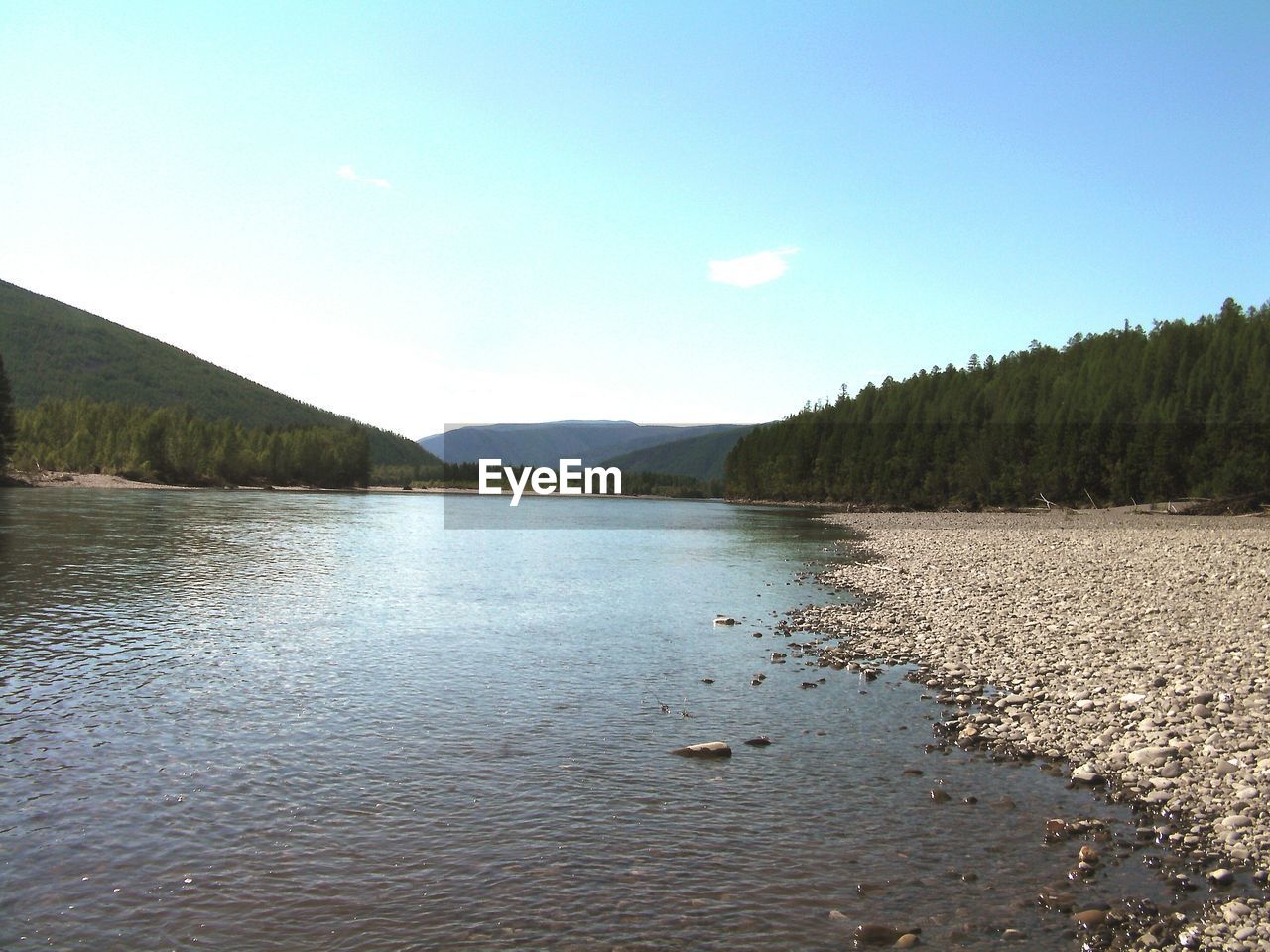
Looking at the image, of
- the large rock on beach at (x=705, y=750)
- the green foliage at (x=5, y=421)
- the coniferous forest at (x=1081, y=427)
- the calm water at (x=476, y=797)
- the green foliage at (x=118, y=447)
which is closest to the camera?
the calm water at (x=476, y=797)

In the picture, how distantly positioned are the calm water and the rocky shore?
104 centimetres

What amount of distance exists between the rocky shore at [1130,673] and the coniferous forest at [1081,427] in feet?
209

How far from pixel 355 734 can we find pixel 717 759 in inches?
283

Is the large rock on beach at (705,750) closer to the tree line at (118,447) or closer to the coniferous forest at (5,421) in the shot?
the coniferous forest at (5,421)

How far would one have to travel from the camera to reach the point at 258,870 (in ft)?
35.8

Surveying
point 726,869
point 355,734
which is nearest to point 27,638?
point 355,734

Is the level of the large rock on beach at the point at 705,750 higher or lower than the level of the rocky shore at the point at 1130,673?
lower

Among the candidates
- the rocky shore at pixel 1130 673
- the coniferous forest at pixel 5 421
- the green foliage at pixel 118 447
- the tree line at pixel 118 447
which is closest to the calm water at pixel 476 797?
the rocky shore at pixel 1130 673

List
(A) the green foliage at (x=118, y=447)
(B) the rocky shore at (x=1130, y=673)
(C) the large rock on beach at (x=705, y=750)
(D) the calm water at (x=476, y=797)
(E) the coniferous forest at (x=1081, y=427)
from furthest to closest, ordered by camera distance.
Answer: (A) the green foliage at (x=118, y=447)
(E) the coniferous forest at (x=1081, y=427)
(C) the large rock on beach at (x=705, y=750)
(B) the rocky shore at (x=1130, y=673)
(D) the calm water at (x=476, y=797)

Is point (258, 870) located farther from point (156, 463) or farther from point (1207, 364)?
point (156, 463)

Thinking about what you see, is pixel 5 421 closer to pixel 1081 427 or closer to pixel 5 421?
pixel 5 421

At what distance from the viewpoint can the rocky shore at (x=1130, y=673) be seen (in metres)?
11.3

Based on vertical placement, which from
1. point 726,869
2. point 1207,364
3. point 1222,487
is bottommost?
point 726,869

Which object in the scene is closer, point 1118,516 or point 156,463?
point 1118,516
